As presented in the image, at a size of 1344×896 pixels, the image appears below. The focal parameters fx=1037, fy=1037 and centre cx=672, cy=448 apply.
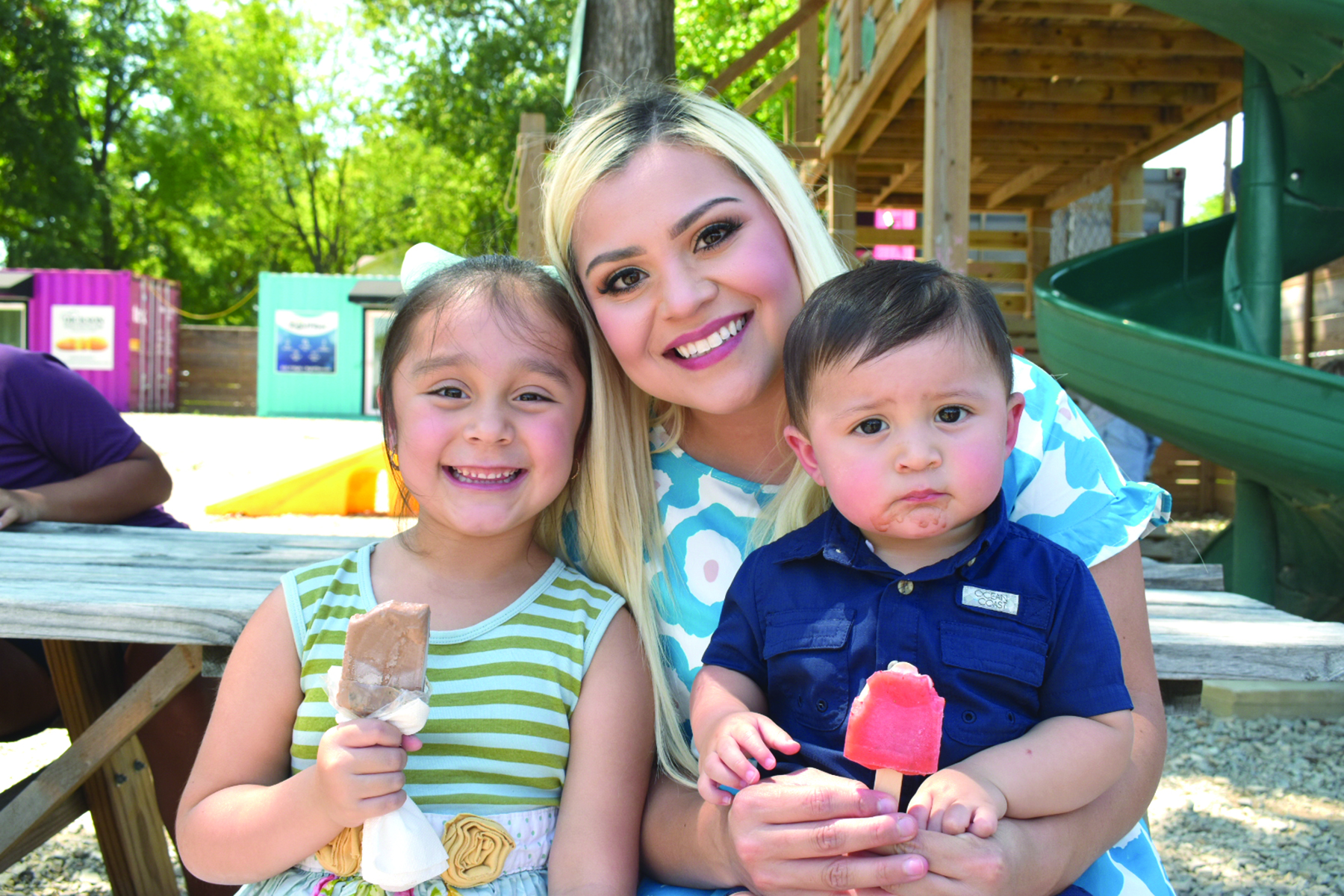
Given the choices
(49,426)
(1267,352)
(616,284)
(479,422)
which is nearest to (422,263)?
(616,284)

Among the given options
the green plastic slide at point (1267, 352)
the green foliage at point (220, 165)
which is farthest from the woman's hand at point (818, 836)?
the green foliage at point (220, 165)

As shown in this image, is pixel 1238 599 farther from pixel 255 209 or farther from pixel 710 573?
pixel 255 209

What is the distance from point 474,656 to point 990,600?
3.25 feet

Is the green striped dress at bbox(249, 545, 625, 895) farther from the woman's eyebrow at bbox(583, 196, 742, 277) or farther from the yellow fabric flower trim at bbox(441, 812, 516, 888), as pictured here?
the woman's eyebrow at bbox(583, 196, 742, 277)

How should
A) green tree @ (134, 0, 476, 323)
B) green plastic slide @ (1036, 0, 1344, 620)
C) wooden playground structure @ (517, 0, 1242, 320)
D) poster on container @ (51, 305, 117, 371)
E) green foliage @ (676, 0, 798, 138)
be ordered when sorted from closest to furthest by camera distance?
green plastic slide @ (1036, 0, 1344, 620)
wooden playground structure @ (517, 0, 1242, 320)
green foliage @ (676, 0, 798, 138)
poster on container @ (51, 305, 117, 371)
green tree @ (134, 0, 476, 323)

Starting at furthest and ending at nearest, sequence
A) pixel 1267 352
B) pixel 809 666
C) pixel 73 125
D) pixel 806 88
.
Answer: pixel 73 125, pixel 806 88, pixel 1267 352, pixel 809 666

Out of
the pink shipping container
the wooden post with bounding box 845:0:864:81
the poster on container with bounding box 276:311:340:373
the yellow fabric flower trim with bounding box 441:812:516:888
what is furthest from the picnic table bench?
the pink shipping container

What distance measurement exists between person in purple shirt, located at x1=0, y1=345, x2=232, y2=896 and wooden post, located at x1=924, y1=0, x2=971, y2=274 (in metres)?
5.01

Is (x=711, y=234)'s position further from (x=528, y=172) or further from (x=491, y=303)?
(x=528, y=172)

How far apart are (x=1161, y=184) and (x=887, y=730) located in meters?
16.1

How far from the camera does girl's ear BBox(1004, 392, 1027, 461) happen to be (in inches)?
74.7

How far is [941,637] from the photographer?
178 cm

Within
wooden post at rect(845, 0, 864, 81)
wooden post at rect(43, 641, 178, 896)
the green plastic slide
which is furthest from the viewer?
wooden post at rect(845, 0, 864, 81)

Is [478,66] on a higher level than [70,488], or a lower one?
higher
